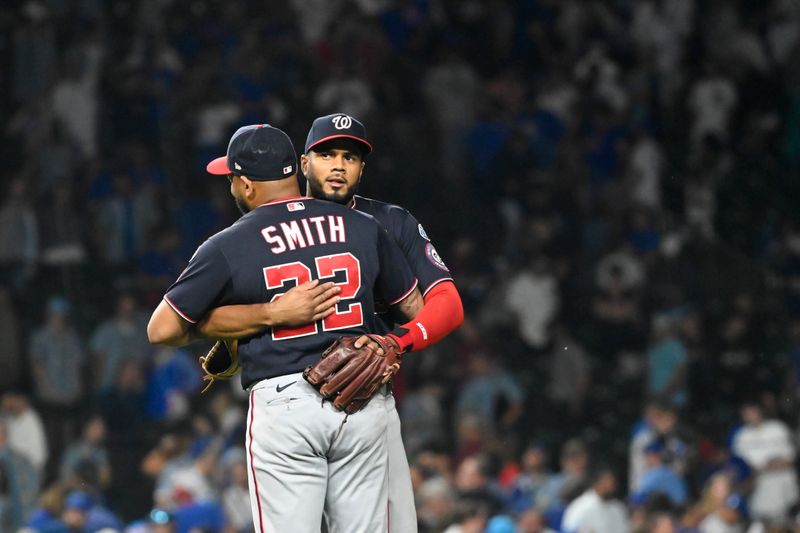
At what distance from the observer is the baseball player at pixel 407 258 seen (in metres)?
4.62

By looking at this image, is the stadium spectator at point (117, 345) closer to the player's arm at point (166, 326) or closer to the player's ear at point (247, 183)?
the player's ear at point (247, 183)

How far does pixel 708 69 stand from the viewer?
16.0 meters

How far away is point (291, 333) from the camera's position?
442 cm

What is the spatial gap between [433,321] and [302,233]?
56 cm

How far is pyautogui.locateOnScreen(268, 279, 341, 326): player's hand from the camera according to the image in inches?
171

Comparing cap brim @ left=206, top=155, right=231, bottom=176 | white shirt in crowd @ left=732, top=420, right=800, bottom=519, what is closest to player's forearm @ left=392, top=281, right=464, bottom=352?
cap brim @ left=206, top=155, right=231, bottom=176

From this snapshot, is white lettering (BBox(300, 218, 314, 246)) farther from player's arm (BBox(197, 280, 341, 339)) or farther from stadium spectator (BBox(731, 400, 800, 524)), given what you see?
stadium spectator (BBox(731, 400, 800, 524))

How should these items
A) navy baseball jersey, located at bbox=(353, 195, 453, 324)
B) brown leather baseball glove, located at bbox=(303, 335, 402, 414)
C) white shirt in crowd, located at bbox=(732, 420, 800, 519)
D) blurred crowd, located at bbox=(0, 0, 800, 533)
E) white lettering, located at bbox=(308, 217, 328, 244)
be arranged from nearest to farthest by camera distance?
brown leather baseball glove, located at bbox=(303, 335, 402, 414)
white lettering, located at bbox=(308, 217, 328, 244)
navy baseball jersey, located at bbox=(353, 195, 453, 324)
white shirt in crowd, located at bbox=(732, 420, 800, 519)
blurred crowd, located at bbox=(0, 0, 800, 533)

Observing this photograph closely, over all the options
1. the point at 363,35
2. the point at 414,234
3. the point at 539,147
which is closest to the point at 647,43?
the point at 539,147

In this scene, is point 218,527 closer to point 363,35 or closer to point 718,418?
point 718,418

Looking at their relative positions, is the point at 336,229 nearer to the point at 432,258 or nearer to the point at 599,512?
the point at 432,258

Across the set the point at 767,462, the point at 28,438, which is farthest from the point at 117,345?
the point at 767,462

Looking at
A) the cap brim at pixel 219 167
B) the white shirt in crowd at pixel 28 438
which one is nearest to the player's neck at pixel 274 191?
the cap brim at pixel 219 167

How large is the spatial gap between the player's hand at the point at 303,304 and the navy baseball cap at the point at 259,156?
401mm
